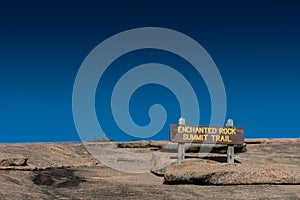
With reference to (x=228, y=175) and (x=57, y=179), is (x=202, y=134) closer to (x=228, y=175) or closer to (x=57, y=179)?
(x=228, y=175)

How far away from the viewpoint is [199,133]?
1602cm

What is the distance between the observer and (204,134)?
16047 mm

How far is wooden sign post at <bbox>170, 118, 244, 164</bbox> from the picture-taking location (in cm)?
1598

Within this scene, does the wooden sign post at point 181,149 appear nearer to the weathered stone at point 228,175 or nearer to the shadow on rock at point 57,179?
the weathered stone at point 228,175

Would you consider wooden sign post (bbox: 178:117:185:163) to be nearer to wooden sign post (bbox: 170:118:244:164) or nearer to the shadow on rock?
wooden sign post (bbox: 170:118:244:164)

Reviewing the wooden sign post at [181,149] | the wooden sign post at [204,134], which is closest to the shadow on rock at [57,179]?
the wooden sign post at [181,149]

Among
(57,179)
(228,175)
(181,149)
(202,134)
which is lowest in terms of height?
(57,179)

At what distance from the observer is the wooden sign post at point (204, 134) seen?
15984 mm

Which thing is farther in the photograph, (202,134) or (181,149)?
(202,134)

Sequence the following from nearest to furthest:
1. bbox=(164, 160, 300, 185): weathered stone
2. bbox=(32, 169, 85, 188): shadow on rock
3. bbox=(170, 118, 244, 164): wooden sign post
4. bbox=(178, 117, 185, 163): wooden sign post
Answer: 1. bbox=(164, 160, 300, 185): weathered stone
2. bbox=(32, 169, 85, 188): shadow on rock
3. bbox=(178, 117, 185, 163): wooden sign post
4. bbox=(170, 118, 244, 164): wooden sign post

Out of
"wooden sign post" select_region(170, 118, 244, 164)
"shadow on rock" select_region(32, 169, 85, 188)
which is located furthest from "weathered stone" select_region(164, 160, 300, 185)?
"wooden sign post" select_region(170, 118, 244, 164)

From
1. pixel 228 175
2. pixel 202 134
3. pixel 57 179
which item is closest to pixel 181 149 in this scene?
pixel 202 134

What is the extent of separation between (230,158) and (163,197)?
7.93 metres

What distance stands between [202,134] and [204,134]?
3.3 inches
